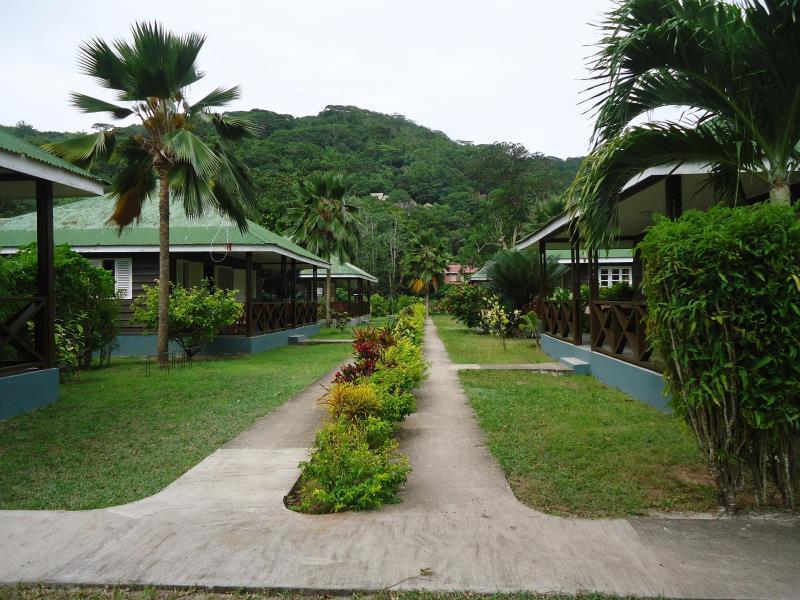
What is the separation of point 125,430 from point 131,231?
12.0 meters

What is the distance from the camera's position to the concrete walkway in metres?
3.24

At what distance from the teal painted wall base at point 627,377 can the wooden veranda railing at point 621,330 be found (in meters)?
0.12

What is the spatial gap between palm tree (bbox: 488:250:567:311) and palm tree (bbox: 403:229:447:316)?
28.8 meters

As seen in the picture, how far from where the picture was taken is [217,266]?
20906mm

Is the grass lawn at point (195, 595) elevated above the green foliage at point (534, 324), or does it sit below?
below

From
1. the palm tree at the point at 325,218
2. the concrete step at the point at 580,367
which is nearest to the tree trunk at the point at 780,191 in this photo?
the concrete step at the point at 580,367

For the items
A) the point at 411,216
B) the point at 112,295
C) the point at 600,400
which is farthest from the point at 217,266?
the point at 411,216

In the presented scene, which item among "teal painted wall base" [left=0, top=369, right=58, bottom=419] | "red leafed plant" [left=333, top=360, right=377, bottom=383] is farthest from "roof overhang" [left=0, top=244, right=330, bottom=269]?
"red leafed plant" [left=333, top=360, right=377, bottom=383]

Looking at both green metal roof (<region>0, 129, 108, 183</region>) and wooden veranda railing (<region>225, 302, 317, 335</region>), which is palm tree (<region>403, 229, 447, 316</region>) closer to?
wooden veranda railing (<region>225, 302, 317, 335</region>)

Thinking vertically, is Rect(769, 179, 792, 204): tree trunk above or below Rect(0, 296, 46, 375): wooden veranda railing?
above

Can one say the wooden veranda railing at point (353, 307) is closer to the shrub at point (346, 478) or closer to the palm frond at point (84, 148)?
the palm frond at point (84, 148)

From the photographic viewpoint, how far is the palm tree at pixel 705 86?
4949mm

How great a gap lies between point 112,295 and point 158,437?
24.8ft

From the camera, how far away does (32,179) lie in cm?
852
